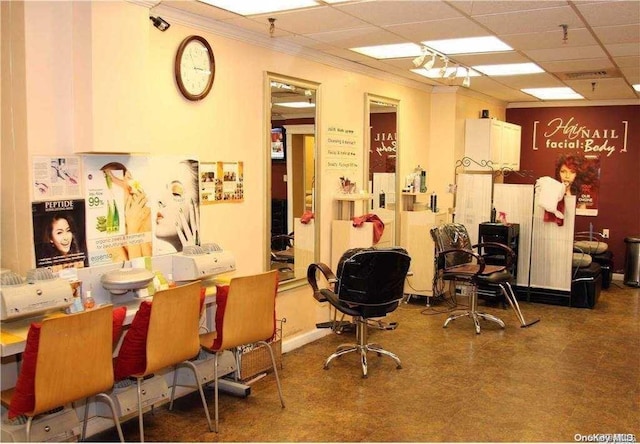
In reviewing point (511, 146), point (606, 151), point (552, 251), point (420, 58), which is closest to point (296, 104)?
point (420, 58)

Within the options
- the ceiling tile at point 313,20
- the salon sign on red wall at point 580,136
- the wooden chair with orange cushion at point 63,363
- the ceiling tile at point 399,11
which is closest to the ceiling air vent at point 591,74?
the salon sign on red wall at point 580,136

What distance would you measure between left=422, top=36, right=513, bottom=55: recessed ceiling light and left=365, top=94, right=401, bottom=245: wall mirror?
3.72 ft

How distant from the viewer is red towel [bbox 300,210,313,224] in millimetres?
5223

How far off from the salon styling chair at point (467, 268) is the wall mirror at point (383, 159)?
0.60 meters

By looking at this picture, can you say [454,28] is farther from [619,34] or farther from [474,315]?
[474,315]

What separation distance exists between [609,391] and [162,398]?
2953 millimetres

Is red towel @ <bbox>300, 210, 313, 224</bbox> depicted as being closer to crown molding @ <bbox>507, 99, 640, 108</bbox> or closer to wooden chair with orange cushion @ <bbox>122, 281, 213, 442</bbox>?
wooden chair with orange cushion @ <bbox>122, 281, 213, 442</bbox>

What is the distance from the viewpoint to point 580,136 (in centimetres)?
888

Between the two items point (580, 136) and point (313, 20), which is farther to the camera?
point (580, 136)

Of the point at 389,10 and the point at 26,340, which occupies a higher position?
the point at 389,10

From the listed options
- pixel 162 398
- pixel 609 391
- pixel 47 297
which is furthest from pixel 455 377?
pixel 47 297

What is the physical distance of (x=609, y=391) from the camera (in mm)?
4215

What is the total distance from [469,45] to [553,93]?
3.58 metres

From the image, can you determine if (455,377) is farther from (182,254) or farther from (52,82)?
(52,82)
